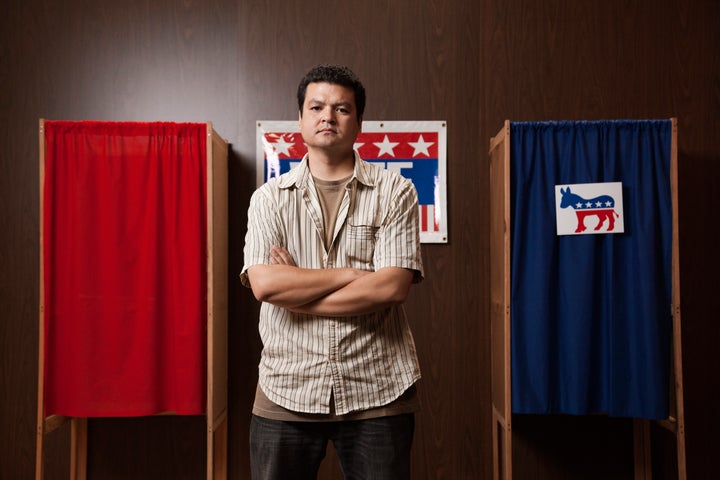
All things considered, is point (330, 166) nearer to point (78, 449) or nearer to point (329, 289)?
point (329, 289)

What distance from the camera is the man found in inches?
52.1

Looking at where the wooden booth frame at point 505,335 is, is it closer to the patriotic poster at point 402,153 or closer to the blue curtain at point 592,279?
the blue curtain at point 592,279

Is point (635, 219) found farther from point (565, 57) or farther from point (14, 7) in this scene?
point (14, 7)

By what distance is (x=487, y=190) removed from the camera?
2723 millimetres

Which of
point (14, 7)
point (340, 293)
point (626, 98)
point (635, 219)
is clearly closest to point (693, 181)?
point (626, 98)

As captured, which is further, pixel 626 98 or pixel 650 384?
pixel 626 98

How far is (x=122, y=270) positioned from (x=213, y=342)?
1.60ft

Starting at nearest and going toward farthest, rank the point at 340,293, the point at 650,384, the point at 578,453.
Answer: the point at 340,293
the point at 650,384
the point at 578,453

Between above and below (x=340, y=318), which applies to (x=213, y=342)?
below

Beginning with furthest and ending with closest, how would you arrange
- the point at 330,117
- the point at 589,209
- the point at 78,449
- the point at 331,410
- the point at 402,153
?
the point at 402,153, the point at 78,449, the point at 589,209, the point at 330,117, the point at 331,410

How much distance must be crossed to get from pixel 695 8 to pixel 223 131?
96.8 inches

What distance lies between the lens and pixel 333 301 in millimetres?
1354

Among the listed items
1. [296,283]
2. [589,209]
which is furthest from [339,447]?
[589,209]

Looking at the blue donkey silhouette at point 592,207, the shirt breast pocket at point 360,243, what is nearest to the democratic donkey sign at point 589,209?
the blue donkey silhouette at point 592,207
